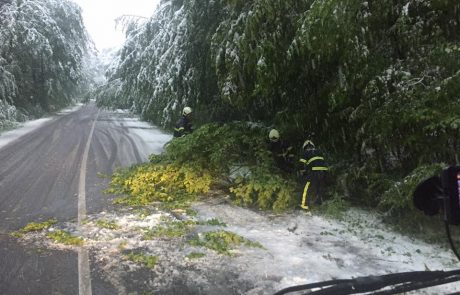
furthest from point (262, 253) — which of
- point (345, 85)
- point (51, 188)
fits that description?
point (51, 188)

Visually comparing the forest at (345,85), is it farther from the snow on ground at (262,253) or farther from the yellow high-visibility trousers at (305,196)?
the snow on ground at (262,253)

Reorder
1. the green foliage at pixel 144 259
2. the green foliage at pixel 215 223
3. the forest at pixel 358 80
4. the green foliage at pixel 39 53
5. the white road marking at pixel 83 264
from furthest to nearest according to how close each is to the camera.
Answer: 1. the green foliage at pixel 39 53
2. the green foliage at pixel 215 223
3. the forest at pixel 358 80
4. the green foliage at pixel 144 259
5. the white road marking at pixel 83 264

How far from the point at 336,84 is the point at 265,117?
377 centimetres

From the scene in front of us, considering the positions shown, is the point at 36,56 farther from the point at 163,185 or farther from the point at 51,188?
the point at 163,185

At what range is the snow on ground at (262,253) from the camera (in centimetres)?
509

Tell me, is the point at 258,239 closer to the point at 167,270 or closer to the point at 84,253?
the point at 167,270

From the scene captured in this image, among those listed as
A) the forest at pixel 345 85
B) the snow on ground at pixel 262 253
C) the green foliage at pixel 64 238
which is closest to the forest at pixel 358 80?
the forest at pixel 345 85

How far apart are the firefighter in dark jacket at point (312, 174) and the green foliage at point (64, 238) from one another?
3845mm

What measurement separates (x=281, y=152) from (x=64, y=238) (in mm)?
4723

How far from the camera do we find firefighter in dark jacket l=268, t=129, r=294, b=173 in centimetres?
909

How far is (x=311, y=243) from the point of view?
6.35m

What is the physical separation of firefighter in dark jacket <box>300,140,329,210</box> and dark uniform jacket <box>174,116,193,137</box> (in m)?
4.71

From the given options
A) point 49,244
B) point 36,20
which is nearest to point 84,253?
point 49,244

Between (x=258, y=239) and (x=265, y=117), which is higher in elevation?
(x=265, y=117)
